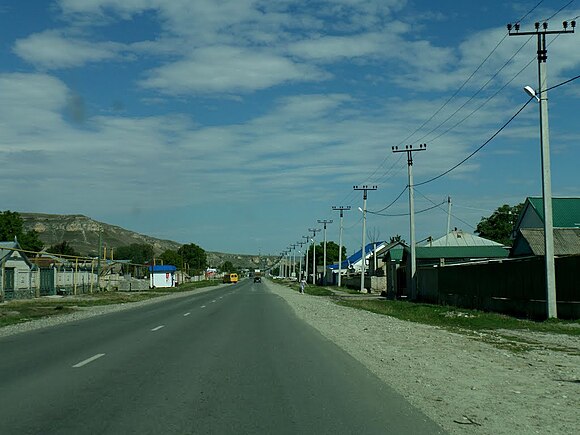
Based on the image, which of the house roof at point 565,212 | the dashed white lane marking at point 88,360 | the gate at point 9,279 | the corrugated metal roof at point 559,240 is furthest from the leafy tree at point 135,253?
the dashed white lane marking at point 88,360

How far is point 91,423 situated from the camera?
27.9 feet

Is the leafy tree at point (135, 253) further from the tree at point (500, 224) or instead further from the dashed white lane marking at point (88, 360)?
the dashed white lane marking at point (88, 360)

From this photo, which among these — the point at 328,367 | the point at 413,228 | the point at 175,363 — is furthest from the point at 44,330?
the point at 413,228

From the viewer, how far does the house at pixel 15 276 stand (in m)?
48.8

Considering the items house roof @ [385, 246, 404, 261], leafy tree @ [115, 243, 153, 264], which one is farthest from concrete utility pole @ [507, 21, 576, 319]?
leafy tree @ [115, 243, 153, 264]

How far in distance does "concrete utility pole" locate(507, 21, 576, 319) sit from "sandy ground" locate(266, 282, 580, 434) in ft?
13.4

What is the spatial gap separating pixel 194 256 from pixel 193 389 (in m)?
180

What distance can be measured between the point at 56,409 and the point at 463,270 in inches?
1324

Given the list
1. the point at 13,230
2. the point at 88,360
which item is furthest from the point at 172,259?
the point at 88,360

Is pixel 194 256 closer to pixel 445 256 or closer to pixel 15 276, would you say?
pixel 445 256

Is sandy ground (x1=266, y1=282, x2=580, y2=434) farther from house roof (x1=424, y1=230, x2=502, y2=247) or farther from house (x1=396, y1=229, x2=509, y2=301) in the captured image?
house roof (x1=424, y1=230, x2=502, y2=247)

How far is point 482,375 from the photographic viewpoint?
13.1 meters

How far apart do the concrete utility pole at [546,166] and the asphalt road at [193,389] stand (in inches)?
441

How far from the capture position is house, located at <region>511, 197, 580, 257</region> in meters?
41.0
